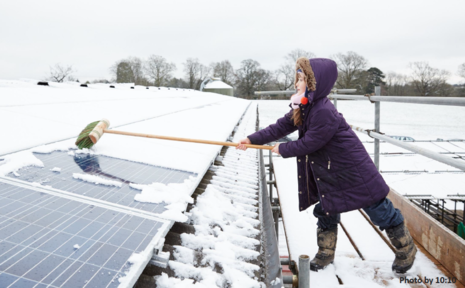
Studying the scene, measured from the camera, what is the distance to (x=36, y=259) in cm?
127

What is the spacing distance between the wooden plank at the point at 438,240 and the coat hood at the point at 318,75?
1.43 meters

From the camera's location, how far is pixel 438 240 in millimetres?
2531

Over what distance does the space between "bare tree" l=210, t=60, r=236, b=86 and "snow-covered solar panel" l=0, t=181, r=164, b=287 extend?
59.8m

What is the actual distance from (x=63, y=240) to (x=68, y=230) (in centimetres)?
9

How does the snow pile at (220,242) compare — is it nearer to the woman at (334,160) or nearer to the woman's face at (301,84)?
the woman at (334,160)

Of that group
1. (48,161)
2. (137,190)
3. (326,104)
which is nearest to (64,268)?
(137,190)

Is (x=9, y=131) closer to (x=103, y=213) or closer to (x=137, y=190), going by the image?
(x=137, y=190)

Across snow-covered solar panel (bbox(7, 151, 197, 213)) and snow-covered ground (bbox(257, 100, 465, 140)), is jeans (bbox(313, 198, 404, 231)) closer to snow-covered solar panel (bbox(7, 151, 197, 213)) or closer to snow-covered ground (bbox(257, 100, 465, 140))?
snow-covered solar panel (bbox(7, 151, 197, 213))

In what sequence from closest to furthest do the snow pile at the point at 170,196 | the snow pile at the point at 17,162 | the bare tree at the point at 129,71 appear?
the snow pile at the point at 170,196
the snow pile at the point at 17,162
the bare tree at the point at 129,71

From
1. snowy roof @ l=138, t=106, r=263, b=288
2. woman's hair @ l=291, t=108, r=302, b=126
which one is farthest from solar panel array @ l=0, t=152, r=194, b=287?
woman's hair @ l=291, t=108, r=302, b=126

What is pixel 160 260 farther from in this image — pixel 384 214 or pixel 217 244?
pixel 384 214

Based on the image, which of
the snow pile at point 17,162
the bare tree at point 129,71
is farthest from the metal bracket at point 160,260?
the bare tree at point 129,71

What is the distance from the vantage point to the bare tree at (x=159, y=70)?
181 ft

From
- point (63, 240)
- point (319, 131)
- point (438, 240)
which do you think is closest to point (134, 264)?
point (63, 240)
